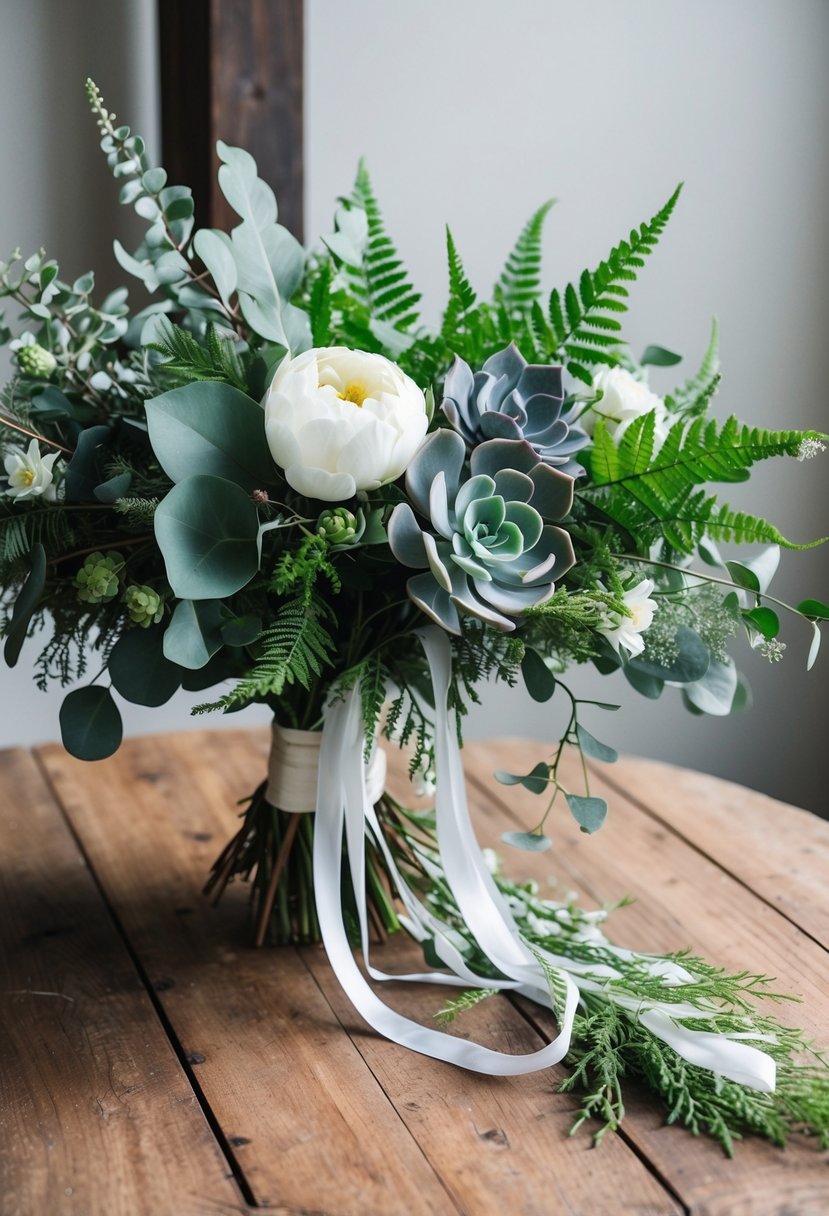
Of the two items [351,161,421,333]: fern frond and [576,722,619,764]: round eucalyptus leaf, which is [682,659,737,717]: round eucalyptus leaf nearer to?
[576,722,619,764]: round eucalyptus leaf

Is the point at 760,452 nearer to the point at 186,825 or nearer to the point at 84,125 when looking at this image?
the point at 186,825

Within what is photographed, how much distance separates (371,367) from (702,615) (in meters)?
0.31

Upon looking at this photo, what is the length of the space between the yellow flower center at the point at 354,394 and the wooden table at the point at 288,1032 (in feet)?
1.45

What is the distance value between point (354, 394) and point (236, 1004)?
452 mm

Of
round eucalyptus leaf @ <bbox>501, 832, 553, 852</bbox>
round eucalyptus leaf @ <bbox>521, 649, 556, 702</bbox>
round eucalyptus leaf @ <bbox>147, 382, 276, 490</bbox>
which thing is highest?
round eucalyptus leaf @ <bbox>147, 382, 276, 490</bbox>

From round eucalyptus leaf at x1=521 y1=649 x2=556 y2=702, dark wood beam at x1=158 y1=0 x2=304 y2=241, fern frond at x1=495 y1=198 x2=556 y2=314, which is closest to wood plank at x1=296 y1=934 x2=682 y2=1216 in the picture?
round eucalyptus leaf at x1=521 y1=649 x2=556 y2=702

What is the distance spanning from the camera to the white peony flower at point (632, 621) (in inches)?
29.4

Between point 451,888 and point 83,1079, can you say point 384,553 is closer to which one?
point 451,888

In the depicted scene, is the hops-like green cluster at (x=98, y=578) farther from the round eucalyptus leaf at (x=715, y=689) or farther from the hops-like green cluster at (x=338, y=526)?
the round eucalyptus leaf at (x=715, y=689)

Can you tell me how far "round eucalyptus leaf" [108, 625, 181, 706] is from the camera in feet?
2.56

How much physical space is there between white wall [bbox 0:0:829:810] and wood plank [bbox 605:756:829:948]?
77 centimetres

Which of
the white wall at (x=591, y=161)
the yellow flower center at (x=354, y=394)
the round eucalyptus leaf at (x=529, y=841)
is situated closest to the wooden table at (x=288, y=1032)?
the round eucalyptus leaf at (x=529, y=841)

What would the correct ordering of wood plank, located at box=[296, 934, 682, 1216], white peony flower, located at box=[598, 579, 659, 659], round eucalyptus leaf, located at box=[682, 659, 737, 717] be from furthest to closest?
round eucalyptus leaf, located at box=[682, 659, 737, 717]
white peony flower, located at box=[598, 579, 659, 659]
wood plank, located at box=[296, 934, 682, 1216]

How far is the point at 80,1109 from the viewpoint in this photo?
0.71 m
